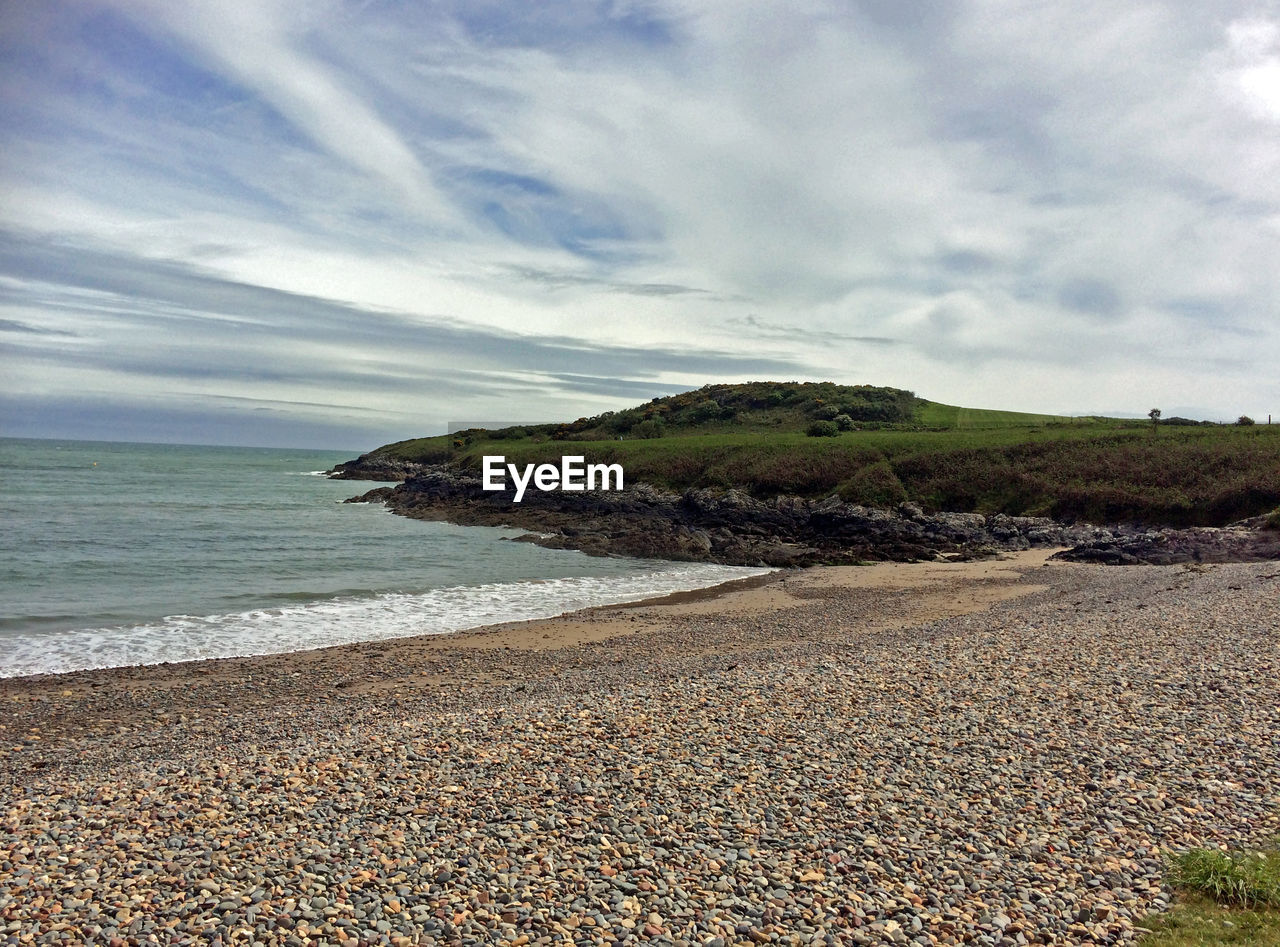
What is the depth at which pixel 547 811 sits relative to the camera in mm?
7902

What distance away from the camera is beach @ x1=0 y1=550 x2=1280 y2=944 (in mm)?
6152

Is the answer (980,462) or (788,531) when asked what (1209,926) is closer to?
(788,531)

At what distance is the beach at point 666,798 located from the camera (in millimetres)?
6152

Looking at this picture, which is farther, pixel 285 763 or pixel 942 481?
pixel 942 481

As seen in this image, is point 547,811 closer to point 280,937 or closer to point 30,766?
point 280,937

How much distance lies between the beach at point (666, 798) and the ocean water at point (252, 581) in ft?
18.2

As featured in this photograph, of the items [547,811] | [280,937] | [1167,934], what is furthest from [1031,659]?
[280,937]

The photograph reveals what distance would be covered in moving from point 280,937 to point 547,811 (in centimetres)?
278

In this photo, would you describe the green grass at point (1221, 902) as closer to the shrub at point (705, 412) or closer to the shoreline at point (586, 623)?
the shoreline at point (586, 623)

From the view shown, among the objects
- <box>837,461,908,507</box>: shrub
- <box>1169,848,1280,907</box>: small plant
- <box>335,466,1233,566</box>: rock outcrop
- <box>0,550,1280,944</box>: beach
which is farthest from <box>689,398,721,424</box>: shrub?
<box>1169,848,1280,907</box>: small plant

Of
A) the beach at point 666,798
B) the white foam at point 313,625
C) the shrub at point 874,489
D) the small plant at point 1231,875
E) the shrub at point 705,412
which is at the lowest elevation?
the white foam at point 313,625

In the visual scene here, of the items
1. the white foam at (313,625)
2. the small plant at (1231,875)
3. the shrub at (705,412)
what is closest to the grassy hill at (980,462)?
the shrub at (705,412)

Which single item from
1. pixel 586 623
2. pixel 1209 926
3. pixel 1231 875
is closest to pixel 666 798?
pixel 1209 926

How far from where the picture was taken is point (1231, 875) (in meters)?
6.43
